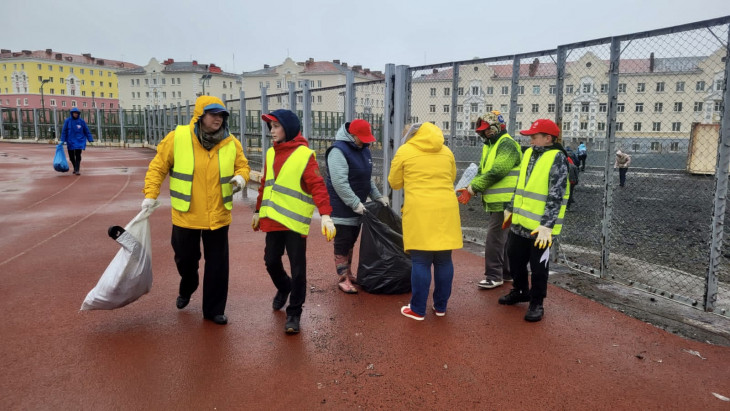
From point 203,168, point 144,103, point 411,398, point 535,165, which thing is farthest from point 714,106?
point 144,103

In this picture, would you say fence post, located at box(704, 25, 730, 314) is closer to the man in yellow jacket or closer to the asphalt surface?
the asphalt surface

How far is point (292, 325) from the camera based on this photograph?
3748mm

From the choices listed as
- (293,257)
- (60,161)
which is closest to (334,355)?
(293,257)

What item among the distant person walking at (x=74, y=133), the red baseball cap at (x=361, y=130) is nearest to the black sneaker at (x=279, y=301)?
the red baseball cap at (x=361, y=130)

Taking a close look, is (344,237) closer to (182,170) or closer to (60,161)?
(182,170)

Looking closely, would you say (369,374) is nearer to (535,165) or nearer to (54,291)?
(535,165)

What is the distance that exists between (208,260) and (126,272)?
58 centimetres

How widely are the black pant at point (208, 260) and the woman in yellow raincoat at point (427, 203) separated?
1.43 m

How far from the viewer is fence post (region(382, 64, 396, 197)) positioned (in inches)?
266

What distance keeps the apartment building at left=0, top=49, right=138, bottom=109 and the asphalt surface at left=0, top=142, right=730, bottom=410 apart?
3742 inches

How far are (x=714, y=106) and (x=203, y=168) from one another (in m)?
4.13

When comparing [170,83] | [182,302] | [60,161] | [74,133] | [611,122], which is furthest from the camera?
[170,83]

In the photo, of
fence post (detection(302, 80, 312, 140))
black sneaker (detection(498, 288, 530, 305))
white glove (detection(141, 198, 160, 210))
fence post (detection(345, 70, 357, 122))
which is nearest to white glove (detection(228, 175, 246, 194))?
white glove (detection(141, 198, 160, 210))

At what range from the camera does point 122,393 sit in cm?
289
